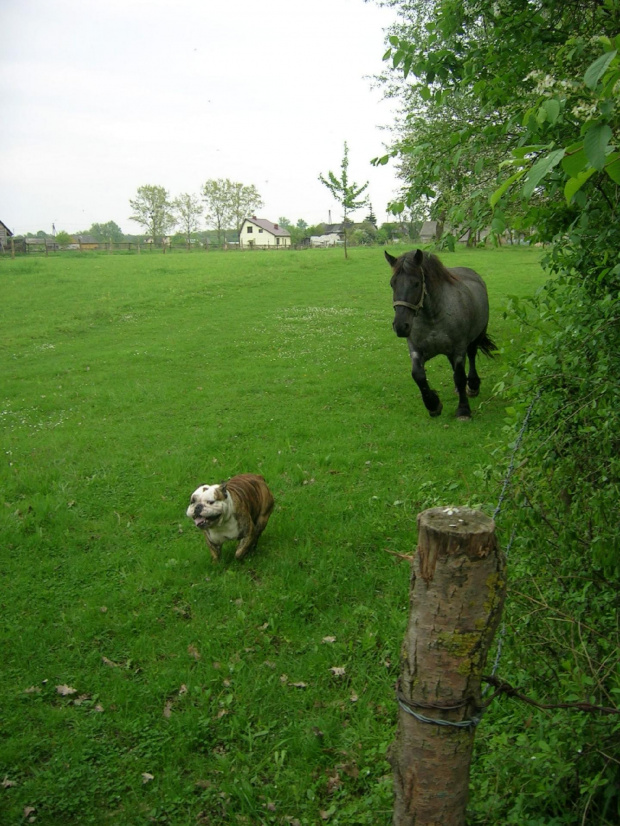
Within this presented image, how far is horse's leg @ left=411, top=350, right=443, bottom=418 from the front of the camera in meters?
10.5

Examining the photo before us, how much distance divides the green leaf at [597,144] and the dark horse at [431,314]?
749 cm

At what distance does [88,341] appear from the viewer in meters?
20.3

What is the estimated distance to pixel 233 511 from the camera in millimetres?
6340

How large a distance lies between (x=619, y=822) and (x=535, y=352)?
9.40 feet

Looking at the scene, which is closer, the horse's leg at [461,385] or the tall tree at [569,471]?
the tall tree at [569,471]

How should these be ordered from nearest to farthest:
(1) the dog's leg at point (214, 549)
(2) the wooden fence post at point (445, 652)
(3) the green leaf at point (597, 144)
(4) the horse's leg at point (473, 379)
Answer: (3) the green leaf at point (597, 144), (2) the wooden fence post at point (445, 652), (1) the dog's leg at point (214, 549), (4) the horse's leg at point (473, 379)

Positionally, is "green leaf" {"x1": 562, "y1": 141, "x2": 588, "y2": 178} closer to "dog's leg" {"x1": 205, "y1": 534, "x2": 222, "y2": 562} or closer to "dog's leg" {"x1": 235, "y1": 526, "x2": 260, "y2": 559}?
"dog's leg" {"x1": 235, "y1": 526, "x2": 260, "y2": 559}

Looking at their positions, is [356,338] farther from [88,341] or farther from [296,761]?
[296,761]

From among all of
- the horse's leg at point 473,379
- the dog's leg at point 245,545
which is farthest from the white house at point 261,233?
the dog's leg at point 245,545

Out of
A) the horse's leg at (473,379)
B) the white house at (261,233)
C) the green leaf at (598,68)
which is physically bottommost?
the horse's leg at (473,379)

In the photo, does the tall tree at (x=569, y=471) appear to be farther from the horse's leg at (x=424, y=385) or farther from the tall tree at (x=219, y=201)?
the tall tree at (x=219, y=201)

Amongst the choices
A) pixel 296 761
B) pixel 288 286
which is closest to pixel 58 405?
pixel 296 761

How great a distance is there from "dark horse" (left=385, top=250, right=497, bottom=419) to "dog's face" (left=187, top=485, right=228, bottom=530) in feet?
15.0

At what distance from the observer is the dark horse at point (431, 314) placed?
9664 millimetres
